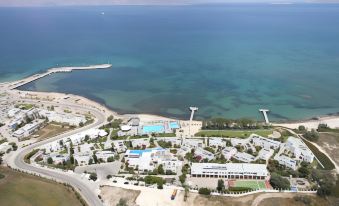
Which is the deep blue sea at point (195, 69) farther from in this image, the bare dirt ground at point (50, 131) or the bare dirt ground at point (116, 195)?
the bare dirt ground at point (116, 195)

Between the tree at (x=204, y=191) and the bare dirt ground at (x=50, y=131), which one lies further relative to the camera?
the bare dirt ground at (x=50, y=131)

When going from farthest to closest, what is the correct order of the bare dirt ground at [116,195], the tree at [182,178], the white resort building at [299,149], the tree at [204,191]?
the white resort building at [299,149] → the tree at [182,178] → the tree at [204,191] → the bare dirt ground at [116,195]

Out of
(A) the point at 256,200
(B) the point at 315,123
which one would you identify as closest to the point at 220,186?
(A) the point at 256,200

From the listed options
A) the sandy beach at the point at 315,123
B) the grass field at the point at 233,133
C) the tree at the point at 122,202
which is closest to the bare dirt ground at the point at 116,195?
the tree at the point at 122,202

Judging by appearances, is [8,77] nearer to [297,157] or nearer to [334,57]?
[297,157]

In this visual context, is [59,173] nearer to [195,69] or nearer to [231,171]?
[231,171]

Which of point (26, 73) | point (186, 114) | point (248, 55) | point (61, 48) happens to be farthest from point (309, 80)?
point (61, 48)
